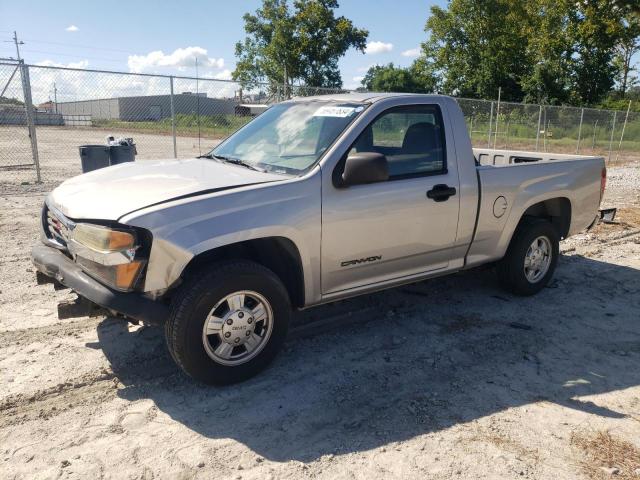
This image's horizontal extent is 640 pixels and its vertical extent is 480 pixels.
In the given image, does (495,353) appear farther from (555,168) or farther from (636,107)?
(636,107)

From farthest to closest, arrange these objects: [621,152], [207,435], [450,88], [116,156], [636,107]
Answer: [450,88] → [636,107] → [621,152] → [116,156] → [207,435]

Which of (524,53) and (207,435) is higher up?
(524,53)

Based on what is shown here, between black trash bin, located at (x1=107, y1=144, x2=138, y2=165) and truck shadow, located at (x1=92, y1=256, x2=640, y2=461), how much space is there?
5.18 metres

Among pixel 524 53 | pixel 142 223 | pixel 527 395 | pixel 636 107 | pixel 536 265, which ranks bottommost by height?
pixel 527 395

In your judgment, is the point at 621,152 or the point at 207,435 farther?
the point at 621,152

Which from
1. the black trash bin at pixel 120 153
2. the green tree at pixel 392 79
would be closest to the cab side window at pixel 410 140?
the black trash bin at pixel 120 153

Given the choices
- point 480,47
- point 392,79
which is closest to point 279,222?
point 480,47

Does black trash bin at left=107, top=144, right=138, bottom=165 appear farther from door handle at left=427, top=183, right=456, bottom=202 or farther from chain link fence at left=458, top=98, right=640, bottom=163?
chain link fence at left=458, top=98, right=640, bottom=163

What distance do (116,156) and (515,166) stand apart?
6.59m

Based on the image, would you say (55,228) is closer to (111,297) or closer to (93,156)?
(111,297)

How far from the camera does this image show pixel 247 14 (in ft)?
154

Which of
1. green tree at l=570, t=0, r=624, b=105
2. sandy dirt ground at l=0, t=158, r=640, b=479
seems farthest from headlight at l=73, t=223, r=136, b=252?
green tree at l=570, t=0, r=624, b=105

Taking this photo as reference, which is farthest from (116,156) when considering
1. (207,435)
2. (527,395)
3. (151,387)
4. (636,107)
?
(636,107)

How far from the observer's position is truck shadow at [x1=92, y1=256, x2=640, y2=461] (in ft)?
10.3
